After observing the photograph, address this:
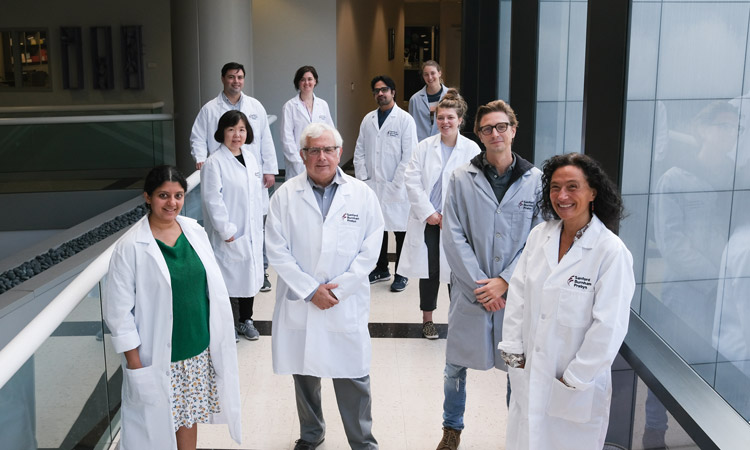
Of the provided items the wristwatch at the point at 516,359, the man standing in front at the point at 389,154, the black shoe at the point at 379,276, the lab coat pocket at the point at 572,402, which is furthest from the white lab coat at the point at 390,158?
the lab coat pocket at the point at 572,402

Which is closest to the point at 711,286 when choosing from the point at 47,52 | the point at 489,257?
the point at 489,257

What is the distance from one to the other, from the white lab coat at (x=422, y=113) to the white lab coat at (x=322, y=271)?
4534mm

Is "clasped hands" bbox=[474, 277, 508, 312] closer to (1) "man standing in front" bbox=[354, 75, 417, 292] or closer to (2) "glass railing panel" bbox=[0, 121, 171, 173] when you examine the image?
(1) "man standing in front" bbox=[354, 75, 417, 292]

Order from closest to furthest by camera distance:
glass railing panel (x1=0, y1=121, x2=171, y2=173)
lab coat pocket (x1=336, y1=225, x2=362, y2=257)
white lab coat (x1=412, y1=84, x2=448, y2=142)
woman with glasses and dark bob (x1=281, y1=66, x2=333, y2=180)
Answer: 1. lab coat pocket (x1=336, y1=225, x2=362, y2=257)
2. woman with glasses and dark bob (x1=281, y1=66, x2=333, y2=180)
3. white lab coat (x1=412, y1=84, x2=448, y2=142)
4. glass railing panel (x1=0, y1=121, x2=171, y2=173)

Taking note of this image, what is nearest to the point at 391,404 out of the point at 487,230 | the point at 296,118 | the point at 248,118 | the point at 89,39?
the point at 487,230

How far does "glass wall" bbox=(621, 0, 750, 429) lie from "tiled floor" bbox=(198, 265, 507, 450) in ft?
4.44

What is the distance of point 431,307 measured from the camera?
18.8 ft

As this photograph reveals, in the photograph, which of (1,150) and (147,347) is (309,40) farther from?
(147,347)

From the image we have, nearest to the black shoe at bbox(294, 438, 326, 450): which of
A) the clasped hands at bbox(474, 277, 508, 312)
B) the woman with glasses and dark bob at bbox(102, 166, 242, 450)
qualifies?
the woman with glasses and dark bob at bbox(102, 166, 242, 450)

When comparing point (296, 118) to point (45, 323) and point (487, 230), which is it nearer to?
point (487, 230)

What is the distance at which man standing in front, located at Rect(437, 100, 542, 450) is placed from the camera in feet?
12.2

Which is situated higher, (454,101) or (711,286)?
(454,101)

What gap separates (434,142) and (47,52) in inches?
490

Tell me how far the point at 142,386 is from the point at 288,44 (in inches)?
386
